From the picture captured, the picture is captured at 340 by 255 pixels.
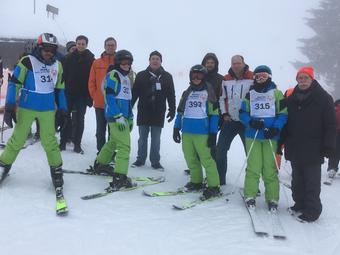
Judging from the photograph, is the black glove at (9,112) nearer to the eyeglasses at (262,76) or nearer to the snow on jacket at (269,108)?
the snow on jacket at (269,108)

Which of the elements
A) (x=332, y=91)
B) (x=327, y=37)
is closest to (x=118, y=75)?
(x=332, y=91)

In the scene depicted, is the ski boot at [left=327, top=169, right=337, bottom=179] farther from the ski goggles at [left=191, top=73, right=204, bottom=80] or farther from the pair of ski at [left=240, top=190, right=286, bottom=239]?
the ski goggles at [left=191, top=73, right=204, bottom=80]

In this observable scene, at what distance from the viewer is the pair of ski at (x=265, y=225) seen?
488cm

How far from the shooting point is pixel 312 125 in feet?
18.1

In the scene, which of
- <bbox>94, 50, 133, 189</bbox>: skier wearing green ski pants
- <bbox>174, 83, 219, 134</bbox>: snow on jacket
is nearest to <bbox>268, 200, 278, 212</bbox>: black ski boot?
<bbox>174, 83, 219, 134</bbox>: snow on jacket

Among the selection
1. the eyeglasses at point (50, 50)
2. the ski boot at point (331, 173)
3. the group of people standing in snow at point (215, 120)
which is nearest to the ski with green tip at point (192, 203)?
the group of people standing in snow at point (215, 120)

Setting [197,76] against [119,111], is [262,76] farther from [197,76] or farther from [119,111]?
[119,111]

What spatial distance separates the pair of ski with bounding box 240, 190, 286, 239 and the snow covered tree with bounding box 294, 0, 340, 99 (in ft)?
100

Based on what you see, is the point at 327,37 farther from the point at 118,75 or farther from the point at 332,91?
the point at 118,75

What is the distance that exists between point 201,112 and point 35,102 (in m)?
2.47

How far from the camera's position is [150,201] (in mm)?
5887

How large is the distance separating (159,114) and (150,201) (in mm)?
2241

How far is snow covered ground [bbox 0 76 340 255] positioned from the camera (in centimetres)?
434

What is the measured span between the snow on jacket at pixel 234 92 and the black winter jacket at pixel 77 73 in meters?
2.91
